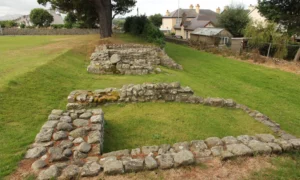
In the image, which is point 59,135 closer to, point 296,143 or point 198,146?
point 198,146

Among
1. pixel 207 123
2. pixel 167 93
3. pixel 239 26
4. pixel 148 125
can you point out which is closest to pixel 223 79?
pixel 167 93

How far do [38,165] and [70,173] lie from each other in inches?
24.8

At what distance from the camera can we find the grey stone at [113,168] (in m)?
3.46

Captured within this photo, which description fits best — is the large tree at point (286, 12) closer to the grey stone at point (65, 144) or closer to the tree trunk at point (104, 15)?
the tree trunk at point (104, 15)

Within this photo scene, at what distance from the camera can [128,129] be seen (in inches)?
228

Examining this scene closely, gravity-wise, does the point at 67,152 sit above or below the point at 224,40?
below

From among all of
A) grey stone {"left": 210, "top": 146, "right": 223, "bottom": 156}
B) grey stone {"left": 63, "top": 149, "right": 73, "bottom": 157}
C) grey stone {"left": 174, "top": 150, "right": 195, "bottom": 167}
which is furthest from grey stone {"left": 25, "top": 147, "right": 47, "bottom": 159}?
grey stone {"left": 210, "top": 146, "right": 223, "bottom": 156}

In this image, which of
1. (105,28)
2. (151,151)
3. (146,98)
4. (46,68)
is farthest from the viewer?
(105,28)

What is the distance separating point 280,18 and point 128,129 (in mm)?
19547

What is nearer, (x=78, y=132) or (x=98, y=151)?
(x=98, y=151)

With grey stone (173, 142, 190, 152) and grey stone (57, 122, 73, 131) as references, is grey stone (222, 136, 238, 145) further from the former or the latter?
grey stone (57, 122, 73, 131)

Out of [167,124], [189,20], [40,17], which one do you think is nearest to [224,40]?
[189,20]

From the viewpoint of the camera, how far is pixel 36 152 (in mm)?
3812

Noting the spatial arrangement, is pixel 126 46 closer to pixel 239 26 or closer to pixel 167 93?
pixel 167 93
